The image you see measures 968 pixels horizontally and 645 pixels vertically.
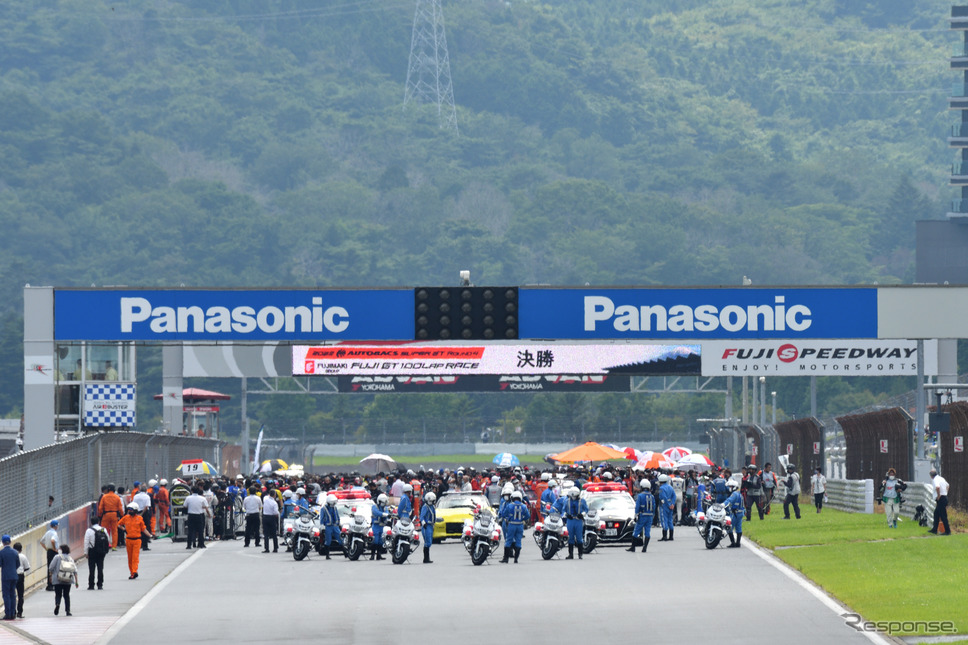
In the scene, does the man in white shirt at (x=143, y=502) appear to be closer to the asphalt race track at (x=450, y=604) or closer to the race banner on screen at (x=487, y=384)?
the asphalt race track at (x=450, y=604)

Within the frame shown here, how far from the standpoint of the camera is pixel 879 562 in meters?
25.6

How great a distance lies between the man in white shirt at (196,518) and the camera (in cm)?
3375

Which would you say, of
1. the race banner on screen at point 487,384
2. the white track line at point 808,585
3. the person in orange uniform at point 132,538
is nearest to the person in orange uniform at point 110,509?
the person in orange uniform at point 132,538

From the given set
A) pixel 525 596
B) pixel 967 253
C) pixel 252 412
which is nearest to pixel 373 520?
pixel 525 596

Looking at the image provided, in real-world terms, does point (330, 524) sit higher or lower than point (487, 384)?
lower

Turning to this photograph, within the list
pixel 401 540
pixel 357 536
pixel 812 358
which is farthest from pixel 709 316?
pixel 812 358

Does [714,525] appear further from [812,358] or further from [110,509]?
[812,358]

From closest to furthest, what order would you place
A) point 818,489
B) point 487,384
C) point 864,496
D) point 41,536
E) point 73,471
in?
1. point 41,536
2. point 73,471
3. point 864,496
4. point 818,489
5. point 487,384

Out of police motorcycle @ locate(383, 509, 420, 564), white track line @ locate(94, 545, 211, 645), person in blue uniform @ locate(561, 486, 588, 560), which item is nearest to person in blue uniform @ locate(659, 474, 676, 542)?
person in blue uniform @ locate(561, 486, 588, 560)

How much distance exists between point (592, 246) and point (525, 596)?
17628 centimetres

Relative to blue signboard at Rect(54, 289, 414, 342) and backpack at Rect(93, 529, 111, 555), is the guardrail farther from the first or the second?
backpack at Rect(93, 529, 111, 555)

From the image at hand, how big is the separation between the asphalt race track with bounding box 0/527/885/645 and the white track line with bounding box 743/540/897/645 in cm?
9

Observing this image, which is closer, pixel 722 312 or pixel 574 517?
pixel 574 517

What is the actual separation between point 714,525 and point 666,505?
8.25ft
